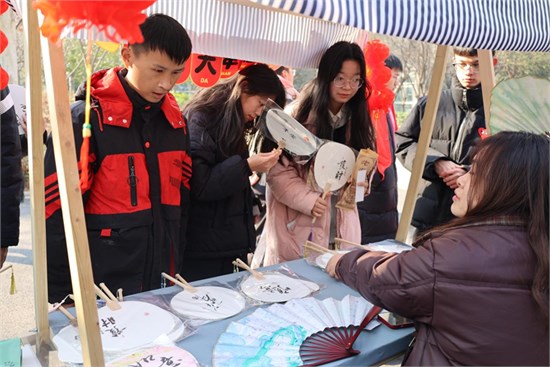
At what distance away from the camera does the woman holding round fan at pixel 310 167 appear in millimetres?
2197

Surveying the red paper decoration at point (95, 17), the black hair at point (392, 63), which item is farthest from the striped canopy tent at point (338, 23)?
the black hair at point (392, 63)

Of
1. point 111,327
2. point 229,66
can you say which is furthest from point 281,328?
point 229,66

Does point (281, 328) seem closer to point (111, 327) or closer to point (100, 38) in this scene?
point (111, 327)

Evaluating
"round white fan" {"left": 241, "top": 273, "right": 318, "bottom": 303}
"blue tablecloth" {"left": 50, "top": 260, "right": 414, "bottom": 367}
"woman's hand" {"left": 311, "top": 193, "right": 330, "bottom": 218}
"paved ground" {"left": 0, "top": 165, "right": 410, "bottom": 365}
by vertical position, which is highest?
"woman's hand" {"left": 311, "top": 193, "right": 330, "bottom": 218}

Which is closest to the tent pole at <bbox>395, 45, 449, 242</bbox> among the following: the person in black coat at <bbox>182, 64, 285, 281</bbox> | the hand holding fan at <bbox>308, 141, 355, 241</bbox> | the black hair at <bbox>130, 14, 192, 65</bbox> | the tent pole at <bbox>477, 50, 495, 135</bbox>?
the tent pole at <bbox>477, 50, 495, 135</bbox>

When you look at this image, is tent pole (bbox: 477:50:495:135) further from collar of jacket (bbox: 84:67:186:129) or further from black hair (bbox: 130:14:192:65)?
collar of jacket (bbox: 84:67:186:129)

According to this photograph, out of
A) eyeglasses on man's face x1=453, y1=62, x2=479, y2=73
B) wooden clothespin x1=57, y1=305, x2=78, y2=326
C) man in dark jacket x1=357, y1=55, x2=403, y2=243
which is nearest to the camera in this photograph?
wooden clothespin x1=57, y1=305, x2=78, y2=326

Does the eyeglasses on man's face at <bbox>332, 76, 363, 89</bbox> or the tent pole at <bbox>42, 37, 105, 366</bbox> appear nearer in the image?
the tent pole at <bbox>42, 37, 105, 366</bbox>

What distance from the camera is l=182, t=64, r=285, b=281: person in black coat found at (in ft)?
6.38

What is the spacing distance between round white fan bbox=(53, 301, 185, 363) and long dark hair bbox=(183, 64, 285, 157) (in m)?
0.82

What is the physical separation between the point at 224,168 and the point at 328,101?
68 cm

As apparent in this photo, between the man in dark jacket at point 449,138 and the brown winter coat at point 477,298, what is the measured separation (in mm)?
1409

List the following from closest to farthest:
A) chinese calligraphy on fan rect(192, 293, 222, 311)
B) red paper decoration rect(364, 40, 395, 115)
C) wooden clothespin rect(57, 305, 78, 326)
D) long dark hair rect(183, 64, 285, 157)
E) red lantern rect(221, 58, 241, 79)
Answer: wooden clothespin rect(57, 305, 78, 326) < chinese calligraphy on fan rect(192, 293, 222, 311) < long dark hair rect(183, 64, 285, 157) < red lantern rect(221, 58, 241, 79) < red paper decoration rect(364, 40, 395, 115)

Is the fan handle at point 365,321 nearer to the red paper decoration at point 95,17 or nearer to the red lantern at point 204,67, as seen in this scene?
the red paper decoration at point 95,17
